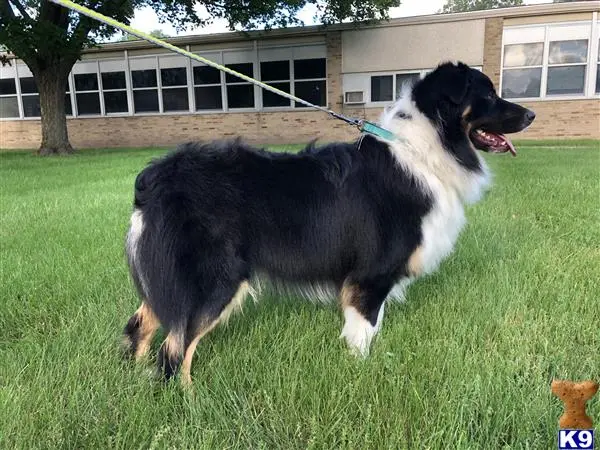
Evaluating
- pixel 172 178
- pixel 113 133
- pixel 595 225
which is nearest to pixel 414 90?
pixel 172 178

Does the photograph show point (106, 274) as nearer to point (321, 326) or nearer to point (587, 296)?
point (321, 326)

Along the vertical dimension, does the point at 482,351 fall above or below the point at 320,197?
below

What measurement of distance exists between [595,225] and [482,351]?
11.8ft

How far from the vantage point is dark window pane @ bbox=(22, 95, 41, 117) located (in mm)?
23656

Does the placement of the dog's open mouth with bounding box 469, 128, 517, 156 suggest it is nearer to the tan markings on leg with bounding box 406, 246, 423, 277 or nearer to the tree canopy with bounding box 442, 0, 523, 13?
the tan markings on leg with bounding box 406, 246, 423, 277

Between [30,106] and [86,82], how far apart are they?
337cm

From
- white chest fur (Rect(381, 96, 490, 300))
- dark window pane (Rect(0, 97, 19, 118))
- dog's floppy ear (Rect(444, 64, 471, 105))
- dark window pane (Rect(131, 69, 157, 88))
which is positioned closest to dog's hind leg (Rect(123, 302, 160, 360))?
white chest fur (Rect(381, 96, 490, 300))

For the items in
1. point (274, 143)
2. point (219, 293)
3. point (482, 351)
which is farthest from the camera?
point (274, 143)

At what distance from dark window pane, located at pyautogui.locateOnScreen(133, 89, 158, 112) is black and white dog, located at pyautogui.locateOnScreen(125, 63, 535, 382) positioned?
21.5 metres

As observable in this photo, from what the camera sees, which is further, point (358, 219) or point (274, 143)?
point (274, 143)

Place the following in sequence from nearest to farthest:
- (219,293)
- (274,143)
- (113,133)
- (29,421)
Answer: (29,421), (219,293), (274,143), (113,133)

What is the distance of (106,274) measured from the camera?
424 centimetres

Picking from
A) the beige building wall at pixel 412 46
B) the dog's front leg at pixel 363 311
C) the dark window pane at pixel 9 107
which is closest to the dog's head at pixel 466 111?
the dog's front leg at pixel 363 311

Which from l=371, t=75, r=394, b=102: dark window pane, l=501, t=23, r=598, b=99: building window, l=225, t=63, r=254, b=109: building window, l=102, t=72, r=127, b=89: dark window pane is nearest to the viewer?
l=501, t=23, r=598, b=99: building window
